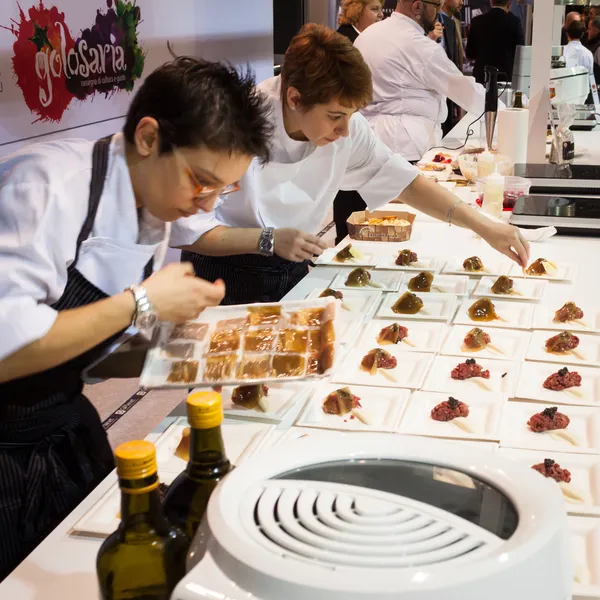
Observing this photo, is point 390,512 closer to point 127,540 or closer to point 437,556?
point 437,556

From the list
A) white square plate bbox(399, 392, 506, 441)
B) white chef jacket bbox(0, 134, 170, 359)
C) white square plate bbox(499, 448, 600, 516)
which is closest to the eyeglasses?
white chef jacket bbox(0, 134, 170, 359)

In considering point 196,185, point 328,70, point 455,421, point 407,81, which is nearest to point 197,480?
point 196,185

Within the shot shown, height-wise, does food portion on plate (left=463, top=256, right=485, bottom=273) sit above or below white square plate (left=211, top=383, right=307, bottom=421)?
above

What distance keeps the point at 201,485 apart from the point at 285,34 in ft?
Answer: 27.6

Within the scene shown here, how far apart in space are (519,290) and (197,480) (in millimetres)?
1519

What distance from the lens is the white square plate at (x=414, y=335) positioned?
5.94 ft

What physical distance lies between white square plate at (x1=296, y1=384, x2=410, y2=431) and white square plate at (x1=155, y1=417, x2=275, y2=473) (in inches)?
3.5

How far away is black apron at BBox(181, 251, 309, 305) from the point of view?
2.38 m

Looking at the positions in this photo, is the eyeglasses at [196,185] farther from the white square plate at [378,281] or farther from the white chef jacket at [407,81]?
the white chef jacket at [407,81]

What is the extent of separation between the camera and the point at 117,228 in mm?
1354

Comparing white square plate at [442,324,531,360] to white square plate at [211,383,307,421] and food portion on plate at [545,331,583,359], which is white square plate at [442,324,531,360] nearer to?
food portion on plate at [545,331,583,359]

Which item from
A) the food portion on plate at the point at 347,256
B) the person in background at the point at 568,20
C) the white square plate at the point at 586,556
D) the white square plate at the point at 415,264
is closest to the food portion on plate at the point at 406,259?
the white square plate at the point at 415,264

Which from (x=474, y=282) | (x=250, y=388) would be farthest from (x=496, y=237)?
(x=250, y=388)

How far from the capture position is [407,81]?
435 cm
